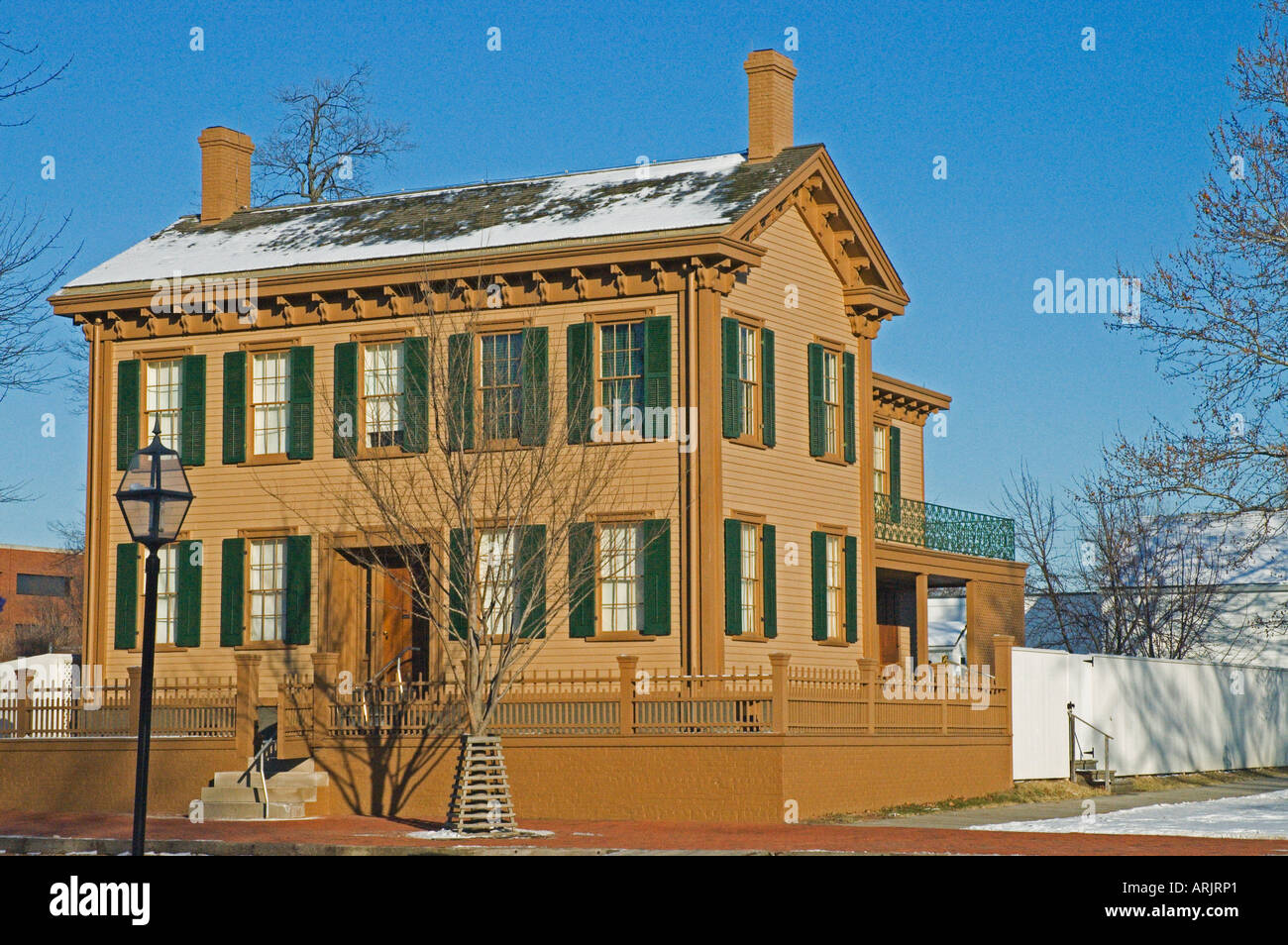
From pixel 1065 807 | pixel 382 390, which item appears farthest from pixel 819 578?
pixel 382 390

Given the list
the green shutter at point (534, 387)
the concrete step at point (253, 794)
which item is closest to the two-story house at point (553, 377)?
the green shutter at point (534, 387)

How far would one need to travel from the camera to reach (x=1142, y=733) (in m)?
32.3

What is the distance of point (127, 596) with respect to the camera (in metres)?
29.2

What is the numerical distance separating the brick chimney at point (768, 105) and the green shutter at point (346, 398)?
7.40m

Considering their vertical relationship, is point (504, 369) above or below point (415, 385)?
above

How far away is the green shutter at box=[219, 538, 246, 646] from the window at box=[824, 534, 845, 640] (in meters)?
9.59

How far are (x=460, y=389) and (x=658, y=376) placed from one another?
158 inches

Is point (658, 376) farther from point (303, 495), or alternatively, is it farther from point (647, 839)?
point (647, 839)

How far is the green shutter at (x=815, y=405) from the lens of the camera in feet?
93.1

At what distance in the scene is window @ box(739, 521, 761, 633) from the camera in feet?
87.0

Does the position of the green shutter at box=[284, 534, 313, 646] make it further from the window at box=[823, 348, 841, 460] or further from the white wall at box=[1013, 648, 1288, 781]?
the white wall at box=[1013, 648, 1288, 781]
